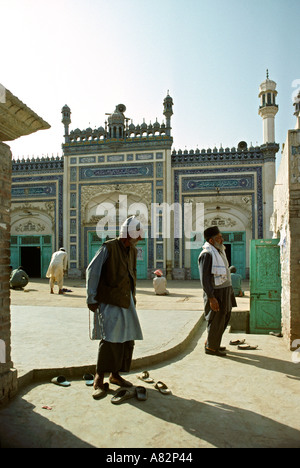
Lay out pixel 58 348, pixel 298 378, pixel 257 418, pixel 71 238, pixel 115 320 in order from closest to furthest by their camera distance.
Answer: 1. pixel 257 418
2. pixel 115 320
3. pixel 298 378
4. pixel 58 348
5. pixel 71 238

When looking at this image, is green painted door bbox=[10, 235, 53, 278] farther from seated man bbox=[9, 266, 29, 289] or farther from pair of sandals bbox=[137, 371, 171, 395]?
pair of sandals bbox=[137, 371, 171, 395]

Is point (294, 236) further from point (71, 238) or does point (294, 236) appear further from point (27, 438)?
point (71, 238)

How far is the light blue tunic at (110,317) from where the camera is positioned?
3.00 metres

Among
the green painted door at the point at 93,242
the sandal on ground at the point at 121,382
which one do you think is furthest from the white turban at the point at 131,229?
the green painted door at the point at 93,242

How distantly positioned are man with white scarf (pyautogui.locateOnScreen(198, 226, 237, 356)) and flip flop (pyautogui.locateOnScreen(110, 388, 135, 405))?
163 centimetres

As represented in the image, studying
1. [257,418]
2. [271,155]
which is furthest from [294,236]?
[271,155]

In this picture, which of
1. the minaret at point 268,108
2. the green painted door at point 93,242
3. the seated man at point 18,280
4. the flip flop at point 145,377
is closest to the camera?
the flip flop at point 145,377

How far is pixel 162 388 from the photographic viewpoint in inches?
121

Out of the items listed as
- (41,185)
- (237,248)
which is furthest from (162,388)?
(41,185)

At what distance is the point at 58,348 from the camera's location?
414cm

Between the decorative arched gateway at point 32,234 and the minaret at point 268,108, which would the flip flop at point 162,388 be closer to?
the minaret at point 268,108

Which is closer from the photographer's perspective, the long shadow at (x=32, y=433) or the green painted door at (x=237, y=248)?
the long shadow at (x=32, y=433)

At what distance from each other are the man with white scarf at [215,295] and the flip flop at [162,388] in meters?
1.31

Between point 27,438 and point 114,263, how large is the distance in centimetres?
138
